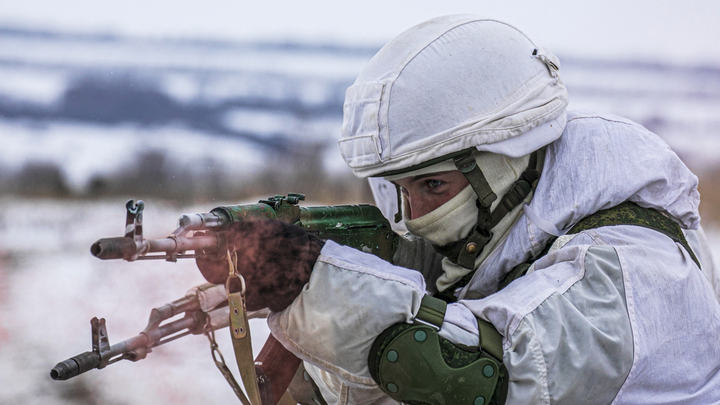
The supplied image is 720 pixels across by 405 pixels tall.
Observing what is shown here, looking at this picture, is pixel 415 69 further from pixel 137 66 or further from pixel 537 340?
pixel 137 66

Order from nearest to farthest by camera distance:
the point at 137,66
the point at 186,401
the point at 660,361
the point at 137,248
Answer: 1. the point at 137,248
2. the point at 660,361
3. the point at 137,66
4. the point at 186,401

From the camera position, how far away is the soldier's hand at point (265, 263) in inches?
51.1

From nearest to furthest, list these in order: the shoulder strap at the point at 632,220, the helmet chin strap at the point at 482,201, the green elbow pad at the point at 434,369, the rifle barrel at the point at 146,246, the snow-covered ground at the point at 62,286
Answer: the rifle barrel at the point at 146,246 < the green elbow pad at the point at 434,369 < the shoulder strap at the point at 632,220 < the helmet chin strap at the point at 482,201 < the snow-covered ground at the point at 62,286

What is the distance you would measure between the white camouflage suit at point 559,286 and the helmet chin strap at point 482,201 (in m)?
0.04

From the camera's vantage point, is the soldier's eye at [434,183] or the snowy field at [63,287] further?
the snowy field at [63,287]

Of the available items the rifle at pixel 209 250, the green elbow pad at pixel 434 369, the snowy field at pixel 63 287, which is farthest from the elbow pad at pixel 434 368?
the snowy field at pixel 63 287

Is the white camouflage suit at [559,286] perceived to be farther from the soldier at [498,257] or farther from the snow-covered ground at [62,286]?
the snow-covered ground at [62,286]

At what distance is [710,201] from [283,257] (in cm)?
551

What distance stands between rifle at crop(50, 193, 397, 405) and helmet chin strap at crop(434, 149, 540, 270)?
0.28 m

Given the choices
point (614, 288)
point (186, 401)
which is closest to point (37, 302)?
point (186, 401)

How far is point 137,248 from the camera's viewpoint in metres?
1.17

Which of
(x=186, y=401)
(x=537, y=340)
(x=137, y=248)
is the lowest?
(x=186, y=401)

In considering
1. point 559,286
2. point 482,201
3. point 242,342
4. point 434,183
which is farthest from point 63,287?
point 559,286

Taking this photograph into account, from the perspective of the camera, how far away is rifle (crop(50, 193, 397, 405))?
120cm
